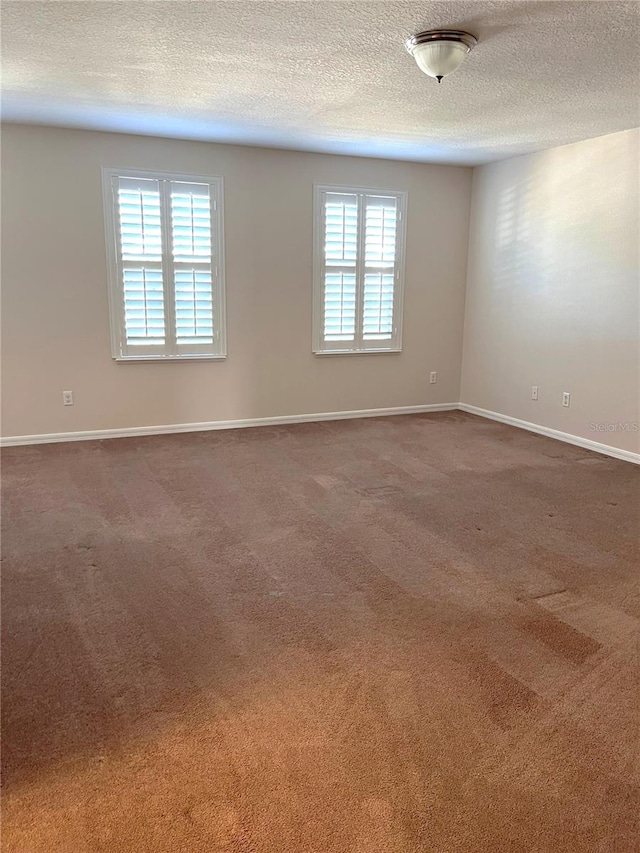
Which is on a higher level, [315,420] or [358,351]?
[358,351]

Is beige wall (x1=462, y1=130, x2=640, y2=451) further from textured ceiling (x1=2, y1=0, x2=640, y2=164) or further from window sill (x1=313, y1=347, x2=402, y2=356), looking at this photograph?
window sill (x1=313, y1=347, x2=402, y2=356)

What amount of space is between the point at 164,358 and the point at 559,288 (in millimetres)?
3415

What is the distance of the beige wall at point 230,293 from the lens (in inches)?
183

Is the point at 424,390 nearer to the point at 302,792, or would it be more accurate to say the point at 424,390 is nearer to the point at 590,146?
the point at 590,146

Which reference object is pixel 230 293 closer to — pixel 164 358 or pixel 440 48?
pixel 164 358

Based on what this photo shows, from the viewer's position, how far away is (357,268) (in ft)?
18.7

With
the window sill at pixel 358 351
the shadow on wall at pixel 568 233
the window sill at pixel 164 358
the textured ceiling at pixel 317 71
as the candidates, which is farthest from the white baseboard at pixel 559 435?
the window sill at pixel 164 358

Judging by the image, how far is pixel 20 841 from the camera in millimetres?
1465

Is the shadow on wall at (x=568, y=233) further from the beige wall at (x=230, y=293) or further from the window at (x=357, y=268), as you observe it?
the window at (x=357, y=268)

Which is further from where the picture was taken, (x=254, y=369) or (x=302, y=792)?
(x=254, y=369)

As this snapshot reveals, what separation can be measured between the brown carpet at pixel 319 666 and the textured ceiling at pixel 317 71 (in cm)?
240

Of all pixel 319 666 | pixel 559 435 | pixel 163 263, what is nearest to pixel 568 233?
pixel 559 435

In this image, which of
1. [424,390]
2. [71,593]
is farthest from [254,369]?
[71,593]

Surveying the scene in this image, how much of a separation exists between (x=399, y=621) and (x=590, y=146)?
4125 millimetres
